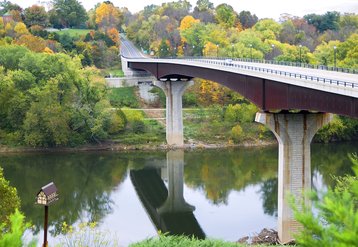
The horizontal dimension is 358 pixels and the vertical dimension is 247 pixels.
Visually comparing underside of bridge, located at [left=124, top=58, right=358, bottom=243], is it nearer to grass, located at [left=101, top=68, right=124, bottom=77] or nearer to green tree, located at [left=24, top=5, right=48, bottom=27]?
grass, located at [left=101, top=68, right=124, bottom=77]

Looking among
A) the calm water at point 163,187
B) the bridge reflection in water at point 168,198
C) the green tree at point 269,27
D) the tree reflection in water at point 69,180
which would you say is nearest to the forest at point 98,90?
the green tree at point 269,27

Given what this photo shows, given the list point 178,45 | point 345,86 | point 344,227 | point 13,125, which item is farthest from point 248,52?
point 344,227

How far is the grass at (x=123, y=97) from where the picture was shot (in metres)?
78.8

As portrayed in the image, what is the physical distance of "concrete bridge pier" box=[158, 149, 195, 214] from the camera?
42.9 metres

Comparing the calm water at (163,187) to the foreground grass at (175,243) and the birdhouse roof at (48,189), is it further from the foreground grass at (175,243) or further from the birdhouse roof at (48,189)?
the birdhouse roof at (48,189)

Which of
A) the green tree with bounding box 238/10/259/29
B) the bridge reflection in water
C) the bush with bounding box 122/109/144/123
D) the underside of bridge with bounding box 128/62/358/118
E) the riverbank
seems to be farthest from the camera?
the green tree with bounding box 238/10/259/29

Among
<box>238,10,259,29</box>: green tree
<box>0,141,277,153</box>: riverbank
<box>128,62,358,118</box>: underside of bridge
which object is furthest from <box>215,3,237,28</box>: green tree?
<box>128,62,358,118</box>: underside of bridge

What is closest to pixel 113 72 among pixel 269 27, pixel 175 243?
pixel 269 27

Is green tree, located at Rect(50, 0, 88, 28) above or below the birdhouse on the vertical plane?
above

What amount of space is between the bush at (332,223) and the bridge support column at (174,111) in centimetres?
5920

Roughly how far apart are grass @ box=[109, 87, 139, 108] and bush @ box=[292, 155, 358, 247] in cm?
7124

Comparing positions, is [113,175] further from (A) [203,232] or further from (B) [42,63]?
(B) [42,63]

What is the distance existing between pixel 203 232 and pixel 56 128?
3298 centimetres

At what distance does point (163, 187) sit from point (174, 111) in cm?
1956
